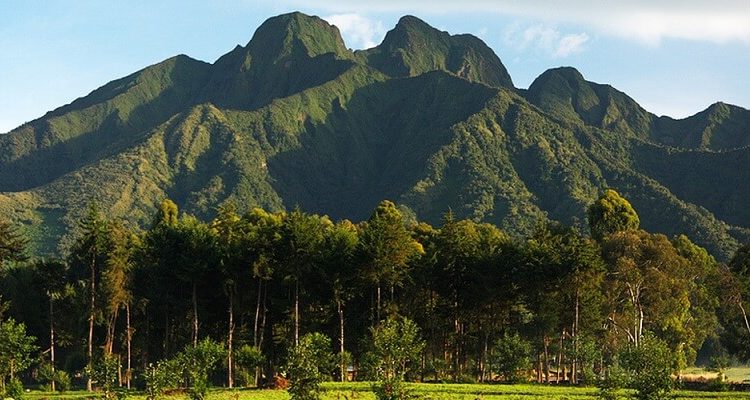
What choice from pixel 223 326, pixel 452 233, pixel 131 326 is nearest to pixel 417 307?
pixel 452 233

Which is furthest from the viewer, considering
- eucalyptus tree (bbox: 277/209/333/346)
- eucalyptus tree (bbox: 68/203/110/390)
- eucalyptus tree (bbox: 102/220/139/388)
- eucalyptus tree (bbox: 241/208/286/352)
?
eucalyptus tree (bbox: 277/209/333/346)

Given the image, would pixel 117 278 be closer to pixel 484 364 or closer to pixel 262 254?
pixel 262 254

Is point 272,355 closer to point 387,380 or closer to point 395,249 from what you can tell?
point 395,249

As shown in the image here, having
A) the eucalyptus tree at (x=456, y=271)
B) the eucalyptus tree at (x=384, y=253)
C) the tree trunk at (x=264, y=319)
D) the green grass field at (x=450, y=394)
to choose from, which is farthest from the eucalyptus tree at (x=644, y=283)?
the tree trunk at (x=264, y=319)

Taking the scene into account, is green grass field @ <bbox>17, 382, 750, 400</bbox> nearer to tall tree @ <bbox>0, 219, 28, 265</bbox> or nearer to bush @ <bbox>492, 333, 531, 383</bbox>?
bush @ <bbox>492, 333, 531, 383</bbox>

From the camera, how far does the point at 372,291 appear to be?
6825 centimetres

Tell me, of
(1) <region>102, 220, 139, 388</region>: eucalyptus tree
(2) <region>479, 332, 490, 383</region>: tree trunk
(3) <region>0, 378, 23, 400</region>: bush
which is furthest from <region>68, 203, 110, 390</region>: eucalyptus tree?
(2) <region>479, 332, 490, 383</region>: tree trunk

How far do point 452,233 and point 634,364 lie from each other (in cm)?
3037

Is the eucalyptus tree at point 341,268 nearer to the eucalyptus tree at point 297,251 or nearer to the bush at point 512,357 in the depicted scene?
the eucalyptus tree at point 297,251

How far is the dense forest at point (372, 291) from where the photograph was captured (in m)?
63.9

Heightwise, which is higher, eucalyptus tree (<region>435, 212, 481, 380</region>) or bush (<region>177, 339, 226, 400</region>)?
eucalyptus tree (<region>435, 212, 481, 380</region>)

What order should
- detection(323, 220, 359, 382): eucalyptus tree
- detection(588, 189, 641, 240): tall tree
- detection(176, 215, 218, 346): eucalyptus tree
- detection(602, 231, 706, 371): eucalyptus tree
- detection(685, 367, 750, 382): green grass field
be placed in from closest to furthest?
detection(602, 231, 706, 371): eucalyptus tree → detection(323, 220, 359, 382): eucalyptus tree → detection(176, 215, 218, 346): eucalyptus tree → detection(685, 367, 750, 382): green grass field → detection(588, 189, 641, 240): tall tree

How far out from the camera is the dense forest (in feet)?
210

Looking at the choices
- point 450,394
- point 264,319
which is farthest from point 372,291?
point 450,394
